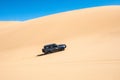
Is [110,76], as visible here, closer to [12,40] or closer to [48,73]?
[48,73]

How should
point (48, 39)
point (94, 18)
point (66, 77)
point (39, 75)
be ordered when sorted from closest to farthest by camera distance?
1. point (66, 77)
2. point (39, 75)
3. point (48, 39)
4. point (94, 18)

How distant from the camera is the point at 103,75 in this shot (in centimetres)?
973

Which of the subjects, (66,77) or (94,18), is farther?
(94,18)

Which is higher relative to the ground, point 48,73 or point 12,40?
point 12,40

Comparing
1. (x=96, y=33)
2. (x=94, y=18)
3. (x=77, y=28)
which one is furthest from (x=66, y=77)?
(x=94, y=18)

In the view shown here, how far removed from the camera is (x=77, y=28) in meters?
35.2

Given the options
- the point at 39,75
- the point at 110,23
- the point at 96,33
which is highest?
the point at 110,23

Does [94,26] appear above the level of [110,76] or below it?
above

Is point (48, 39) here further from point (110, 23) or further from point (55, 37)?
point (110, 23)

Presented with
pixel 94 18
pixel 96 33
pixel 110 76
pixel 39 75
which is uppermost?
pixel 94 18

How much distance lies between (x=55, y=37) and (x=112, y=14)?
42.7 ft

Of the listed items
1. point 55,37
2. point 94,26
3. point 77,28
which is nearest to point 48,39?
point 55,37

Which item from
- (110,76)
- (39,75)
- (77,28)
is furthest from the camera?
(77,28)

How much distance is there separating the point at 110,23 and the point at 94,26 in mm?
2643
